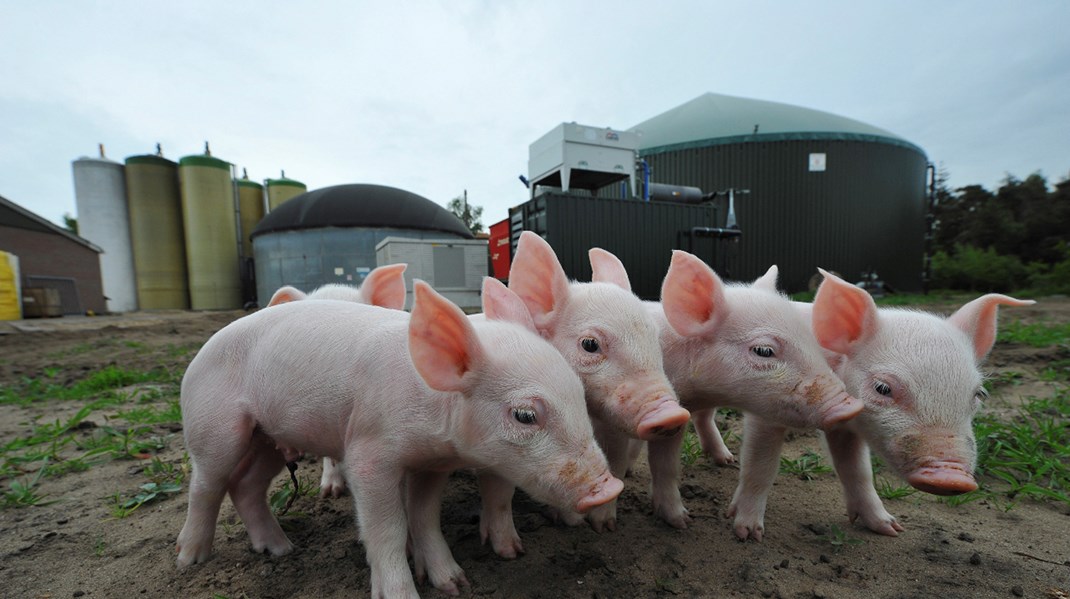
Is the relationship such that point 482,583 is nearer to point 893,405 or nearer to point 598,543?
point 598,543

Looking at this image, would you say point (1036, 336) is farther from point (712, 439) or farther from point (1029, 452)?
point (712, 439)

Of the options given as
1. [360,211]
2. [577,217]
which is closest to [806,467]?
[577,217]

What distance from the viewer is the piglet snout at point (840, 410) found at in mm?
1737

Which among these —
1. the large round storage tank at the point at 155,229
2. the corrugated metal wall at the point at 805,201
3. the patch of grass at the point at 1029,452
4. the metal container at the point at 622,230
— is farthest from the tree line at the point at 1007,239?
the large round storage tank at the point at 155,229

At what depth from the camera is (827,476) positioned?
2.79 m

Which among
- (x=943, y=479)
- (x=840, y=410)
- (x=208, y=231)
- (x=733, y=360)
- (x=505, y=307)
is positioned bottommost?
(x=943, y=479)

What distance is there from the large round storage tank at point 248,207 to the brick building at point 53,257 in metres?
5.87

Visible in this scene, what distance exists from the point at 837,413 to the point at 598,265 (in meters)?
1.42

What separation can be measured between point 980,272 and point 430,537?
25.1m

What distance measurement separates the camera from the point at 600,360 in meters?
1.95

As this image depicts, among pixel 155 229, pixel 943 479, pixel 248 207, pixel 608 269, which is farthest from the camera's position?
pixel 248 207

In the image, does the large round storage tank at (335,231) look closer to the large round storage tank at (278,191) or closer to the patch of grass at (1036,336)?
the large round storage tank at (278,191)

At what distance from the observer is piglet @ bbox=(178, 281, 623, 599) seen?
160 centimetres

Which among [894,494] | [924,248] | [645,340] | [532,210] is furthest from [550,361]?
[924,248]
